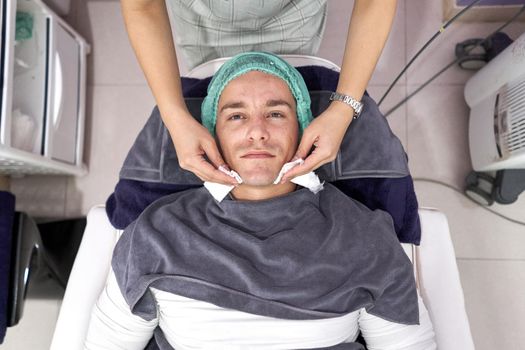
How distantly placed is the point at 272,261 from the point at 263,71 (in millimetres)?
448

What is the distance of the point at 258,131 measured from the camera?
0.95 metres

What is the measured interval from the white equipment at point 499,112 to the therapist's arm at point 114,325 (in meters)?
1.12

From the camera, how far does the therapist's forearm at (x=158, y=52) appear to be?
3.03 ft

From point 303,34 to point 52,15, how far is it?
0.96m

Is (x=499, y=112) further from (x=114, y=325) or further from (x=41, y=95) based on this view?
(x=41, y=95)

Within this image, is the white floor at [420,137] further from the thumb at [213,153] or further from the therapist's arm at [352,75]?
the thumb at [213,153]

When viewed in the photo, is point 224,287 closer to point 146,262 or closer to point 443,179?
point 146,262

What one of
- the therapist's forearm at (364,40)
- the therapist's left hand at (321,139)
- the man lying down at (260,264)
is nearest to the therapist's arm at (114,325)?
the man lying down at (260,264)

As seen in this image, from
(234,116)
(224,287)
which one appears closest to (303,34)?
(234,116)

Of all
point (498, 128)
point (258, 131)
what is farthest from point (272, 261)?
point (498, 128)

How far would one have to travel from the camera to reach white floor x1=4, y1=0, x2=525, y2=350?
1604 mm

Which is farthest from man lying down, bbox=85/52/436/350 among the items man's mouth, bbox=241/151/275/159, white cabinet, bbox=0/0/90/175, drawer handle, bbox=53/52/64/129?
drawer handle, bbox=53/52/64/129

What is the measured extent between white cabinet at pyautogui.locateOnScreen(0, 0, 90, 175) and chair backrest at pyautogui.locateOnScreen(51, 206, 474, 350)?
417 millimetres

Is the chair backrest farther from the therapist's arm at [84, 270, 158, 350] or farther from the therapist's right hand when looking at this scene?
the therapist's right hand
